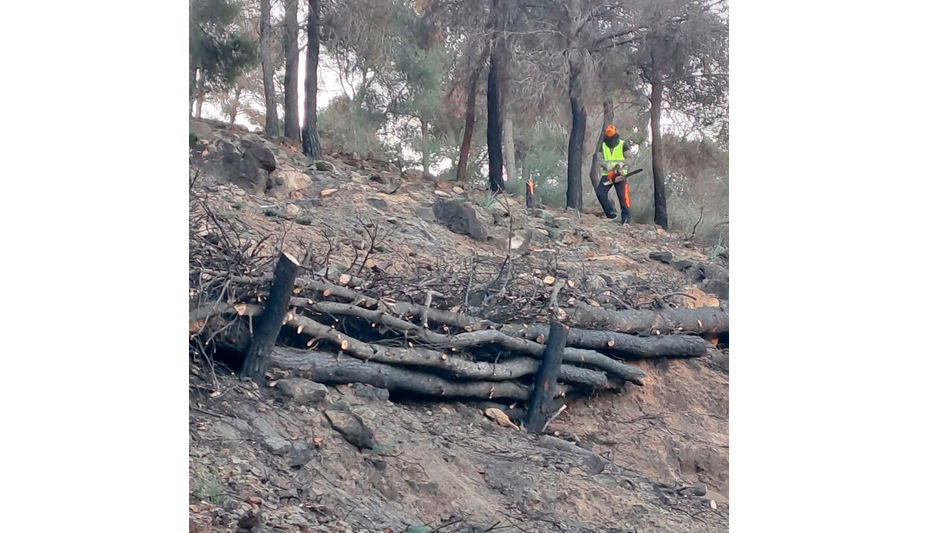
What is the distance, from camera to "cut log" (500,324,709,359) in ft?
12.7

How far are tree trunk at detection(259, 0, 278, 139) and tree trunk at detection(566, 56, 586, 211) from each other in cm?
112

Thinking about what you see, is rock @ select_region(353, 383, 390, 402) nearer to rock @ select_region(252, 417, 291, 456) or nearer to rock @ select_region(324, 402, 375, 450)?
rock @ select_region(324, 402, 375, 450)

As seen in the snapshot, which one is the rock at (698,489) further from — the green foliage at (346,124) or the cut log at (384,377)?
the green foliage at (346,124)

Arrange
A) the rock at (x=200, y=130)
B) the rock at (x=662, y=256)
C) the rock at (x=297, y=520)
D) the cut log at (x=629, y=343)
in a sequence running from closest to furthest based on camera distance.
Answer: the rock at (x=297, y=520) → the rock at (x=200, y=130) → the cut log at (x=629, y=343) → the rock at (x=662, y=256)

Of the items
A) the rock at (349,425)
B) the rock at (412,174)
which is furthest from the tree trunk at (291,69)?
the rock at (349,425)

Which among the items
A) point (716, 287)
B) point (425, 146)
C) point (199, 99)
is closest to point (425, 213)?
point (425, 146)

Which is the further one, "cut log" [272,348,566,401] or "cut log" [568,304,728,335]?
"cut log" [568,304,728,335]

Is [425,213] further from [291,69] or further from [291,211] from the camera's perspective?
[291,69]

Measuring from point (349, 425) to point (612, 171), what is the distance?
4.62 feet

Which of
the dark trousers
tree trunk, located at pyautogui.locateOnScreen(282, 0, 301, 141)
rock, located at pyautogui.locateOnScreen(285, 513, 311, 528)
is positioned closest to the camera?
rock, located at pyautogui.locateOnScreen(285, 513, 311, 528)

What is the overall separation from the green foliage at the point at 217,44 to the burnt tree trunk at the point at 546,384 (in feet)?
4.90

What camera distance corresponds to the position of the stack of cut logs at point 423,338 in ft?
11.1

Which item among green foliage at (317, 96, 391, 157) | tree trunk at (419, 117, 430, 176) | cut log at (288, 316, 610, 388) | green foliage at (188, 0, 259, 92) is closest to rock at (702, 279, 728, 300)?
cut log at (288, 316, 610, 388)
